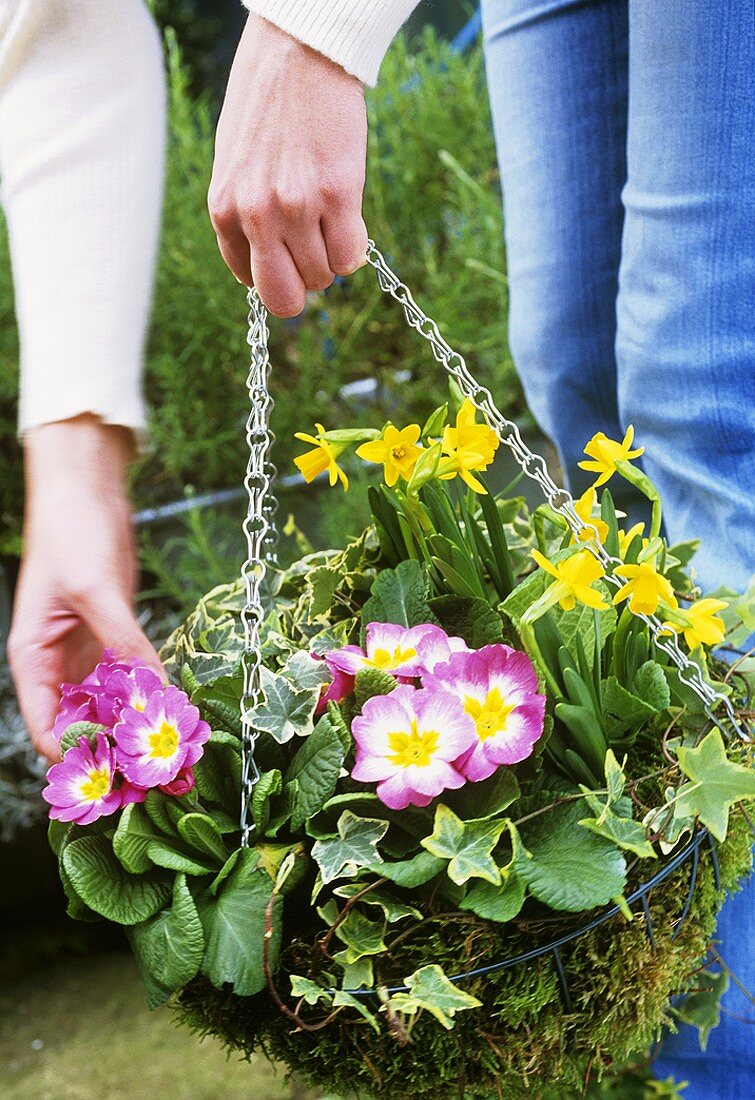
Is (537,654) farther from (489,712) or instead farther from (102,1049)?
(102,1049)

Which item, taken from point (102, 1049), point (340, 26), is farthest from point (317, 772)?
point (102, 1049)

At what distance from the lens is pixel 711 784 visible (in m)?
0.71

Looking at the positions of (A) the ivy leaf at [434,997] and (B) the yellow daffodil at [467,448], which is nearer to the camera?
(A) the ivy leaf at [434,997]

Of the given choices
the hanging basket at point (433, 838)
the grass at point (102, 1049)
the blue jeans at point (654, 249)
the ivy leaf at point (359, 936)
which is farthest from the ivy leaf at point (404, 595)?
the grass at point (102, 1049)

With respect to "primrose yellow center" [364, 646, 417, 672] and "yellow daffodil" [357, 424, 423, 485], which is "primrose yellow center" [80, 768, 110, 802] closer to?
"primrose yellow center" [364, 646, 417, 672]

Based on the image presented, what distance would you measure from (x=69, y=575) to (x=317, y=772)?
288 mm

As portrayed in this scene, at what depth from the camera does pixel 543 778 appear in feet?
2.62

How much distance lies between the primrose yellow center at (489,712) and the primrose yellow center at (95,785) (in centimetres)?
25

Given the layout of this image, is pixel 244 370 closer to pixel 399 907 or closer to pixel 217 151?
pixel 217 151

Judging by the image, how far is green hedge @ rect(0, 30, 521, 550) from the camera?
79.3 inches

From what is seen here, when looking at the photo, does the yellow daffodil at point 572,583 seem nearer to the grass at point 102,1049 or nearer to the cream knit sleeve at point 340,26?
the cream knit sleeve at point 340,26

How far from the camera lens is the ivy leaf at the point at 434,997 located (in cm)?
66

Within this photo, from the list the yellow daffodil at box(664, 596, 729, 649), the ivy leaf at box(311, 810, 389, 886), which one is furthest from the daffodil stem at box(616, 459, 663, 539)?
the ivy leaf at box(311, 810, 389, 886)

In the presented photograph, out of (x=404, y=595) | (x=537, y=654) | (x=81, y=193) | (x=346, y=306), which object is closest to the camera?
(x=537, y=654)
